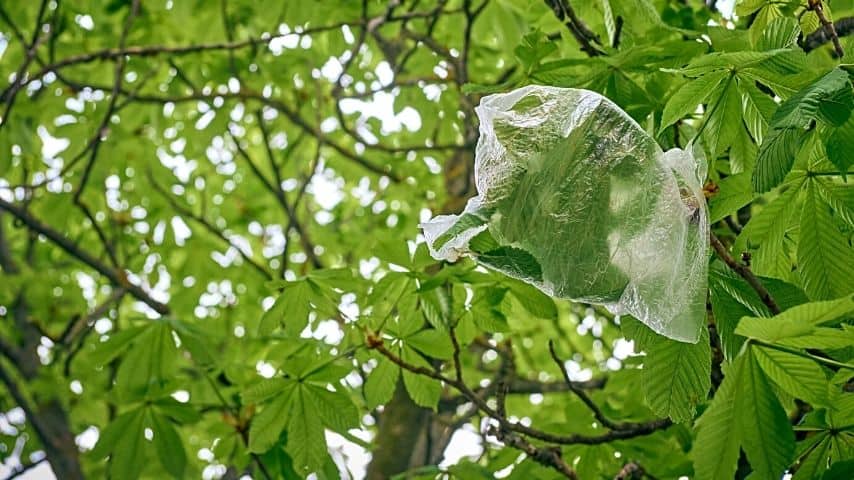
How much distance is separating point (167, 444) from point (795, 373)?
4.05 feet

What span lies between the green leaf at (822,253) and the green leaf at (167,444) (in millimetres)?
1201

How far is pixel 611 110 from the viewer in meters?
0.82

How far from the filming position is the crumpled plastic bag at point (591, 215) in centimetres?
81

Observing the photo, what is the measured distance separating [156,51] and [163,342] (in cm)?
93

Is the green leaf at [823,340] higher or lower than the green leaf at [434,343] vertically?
lower

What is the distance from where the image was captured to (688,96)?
89cm

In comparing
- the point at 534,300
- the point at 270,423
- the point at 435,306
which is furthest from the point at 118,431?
the point at 534,300

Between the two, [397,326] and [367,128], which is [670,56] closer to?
[397,326]

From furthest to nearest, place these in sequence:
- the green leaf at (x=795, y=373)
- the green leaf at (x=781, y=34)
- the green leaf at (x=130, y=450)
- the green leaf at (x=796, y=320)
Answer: the green leaf at (x=130, y=450) → the green leaf at (x=781, y=34) → the green leaf at (x=795, y=373) → the green leaf at (x=796, y=320)

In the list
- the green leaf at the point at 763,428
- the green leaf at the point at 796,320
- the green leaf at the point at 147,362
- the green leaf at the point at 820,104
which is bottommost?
the green leaf at the point at 763,428

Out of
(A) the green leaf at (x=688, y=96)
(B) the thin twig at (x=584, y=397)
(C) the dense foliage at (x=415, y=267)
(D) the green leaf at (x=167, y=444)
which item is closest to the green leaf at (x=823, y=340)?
(C) the dense foliage at (x=415, y=267)

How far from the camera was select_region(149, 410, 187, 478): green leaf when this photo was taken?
5.56 ft

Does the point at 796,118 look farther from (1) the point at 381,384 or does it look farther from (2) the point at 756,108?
(1) the point at 381,384

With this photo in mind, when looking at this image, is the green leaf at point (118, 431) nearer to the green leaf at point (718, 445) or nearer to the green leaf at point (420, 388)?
the green leaf at point (420, 388)
